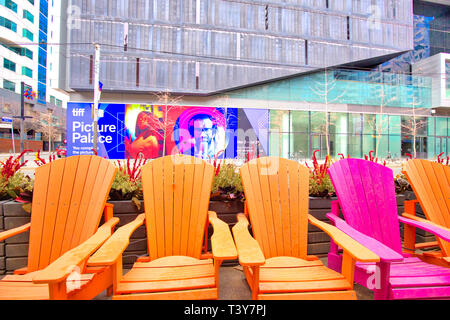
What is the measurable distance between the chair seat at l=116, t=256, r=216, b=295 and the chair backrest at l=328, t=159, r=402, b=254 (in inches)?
50.7

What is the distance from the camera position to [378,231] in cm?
205

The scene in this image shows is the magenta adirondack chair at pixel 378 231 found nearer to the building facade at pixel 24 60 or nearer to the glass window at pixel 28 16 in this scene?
the building facade at pixel 24 60

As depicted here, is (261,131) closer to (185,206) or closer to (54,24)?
(185,206)

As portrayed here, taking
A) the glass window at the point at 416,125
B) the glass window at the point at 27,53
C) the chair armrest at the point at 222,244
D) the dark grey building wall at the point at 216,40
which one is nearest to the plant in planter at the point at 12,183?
the chair armrest at the point at 222,244

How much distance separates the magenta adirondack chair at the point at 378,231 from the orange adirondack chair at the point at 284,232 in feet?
0.50

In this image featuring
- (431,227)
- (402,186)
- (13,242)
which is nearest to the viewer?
(431,227)

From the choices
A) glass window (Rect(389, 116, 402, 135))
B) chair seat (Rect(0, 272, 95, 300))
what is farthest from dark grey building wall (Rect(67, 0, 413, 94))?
chair seat (Rect(0, 272, 95, 300))

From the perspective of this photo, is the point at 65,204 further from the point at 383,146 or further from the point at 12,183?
the point at 383,146

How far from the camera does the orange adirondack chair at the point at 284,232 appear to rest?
58.0 inches

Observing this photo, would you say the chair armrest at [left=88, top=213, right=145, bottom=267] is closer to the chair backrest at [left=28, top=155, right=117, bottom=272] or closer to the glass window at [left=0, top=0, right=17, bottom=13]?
Answer: the chair backrest at [left=28, top=155, right=117, bottom=272]

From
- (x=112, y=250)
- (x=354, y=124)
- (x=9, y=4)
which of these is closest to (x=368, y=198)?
(x=112, y=250)

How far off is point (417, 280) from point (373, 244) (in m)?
0.41

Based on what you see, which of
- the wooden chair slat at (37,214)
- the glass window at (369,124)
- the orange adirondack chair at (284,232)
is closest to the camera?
the orange adirondack chair at (284,232)
